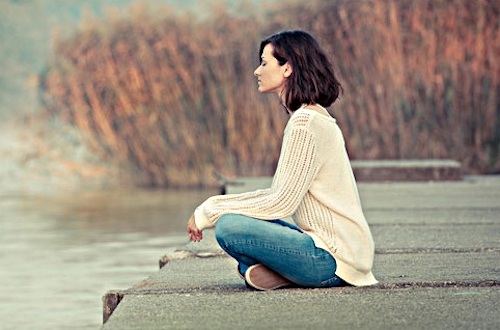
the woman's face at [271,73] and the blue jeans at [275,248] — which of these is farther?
the woman's face at [271,73]

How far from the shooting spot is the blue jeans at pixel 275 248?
16.3ft

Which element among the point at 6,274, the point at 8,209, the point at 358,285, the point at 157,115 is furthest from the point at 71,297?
the point at 157,115

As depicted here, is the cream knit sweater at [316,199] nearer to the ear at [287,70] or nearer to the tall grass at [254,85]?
the ear at [287,70]

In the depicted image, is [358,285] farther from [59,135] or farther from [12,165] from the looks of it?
[12,165]

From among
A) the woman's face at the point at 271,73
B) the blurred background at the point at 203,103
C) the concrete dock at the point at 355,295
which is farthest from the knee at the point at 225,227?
the blurred background at the point at 203,103

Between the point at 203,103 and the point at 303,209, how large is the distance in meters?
9.93

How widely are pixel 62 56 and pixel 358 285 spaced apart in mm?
11167

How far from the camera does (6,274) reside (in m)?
8.42

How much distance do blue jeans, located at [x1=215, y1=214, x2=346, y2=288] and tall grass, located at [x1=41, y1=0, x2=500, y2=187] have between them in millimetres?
8054

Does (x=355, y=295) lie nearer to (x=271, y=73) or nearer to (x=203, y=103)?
(x=271, y=73)

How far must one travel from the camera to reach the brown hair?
5094 mm

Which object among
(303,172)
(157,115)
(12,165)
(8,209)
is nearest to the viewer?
(303,172)

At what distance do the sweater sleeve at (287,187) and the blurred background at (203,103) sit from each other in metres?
5.44

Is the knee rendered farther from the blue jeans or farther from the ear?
the ear
